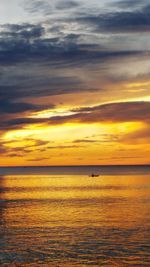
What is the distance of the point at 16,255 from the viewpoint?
52844mm

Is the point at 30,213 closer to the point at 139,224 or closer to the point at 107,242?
the point at 139,224

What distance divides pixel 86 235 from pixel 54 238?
4.77 meters

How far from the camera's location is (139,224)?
7269 centimetres

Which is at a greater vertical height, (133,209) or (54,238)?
(133,209)

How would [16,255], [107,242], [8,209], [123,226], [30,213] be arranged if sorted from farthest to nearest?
[8,209] → [30,213] → [123,226] → [107,242] → [16,255]

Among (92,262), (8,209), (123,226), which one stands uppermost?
(8,209)

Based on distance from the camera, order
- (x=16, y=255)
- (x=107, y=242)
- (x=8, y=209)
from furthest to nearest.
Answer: (x=8, y=209)
(x=107, y=242)
(x=16, y=255)

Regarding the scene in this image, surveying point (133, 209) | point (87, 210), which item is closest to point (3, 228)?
point (87, 210)

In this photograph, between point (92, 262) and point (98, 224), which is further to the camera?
point (98, 224)

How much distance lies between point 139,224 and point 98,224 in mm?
6717

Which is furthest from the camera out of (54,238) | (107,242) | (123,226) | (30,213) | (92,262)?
(30,213)

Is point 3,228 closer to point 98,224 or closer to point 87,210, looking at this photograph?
point 98,224

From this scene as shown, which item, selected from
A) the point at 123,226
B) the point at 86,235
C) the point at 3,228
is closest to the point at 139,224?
the point at 123,226

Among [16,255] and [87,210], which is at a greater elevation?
[87,210]
